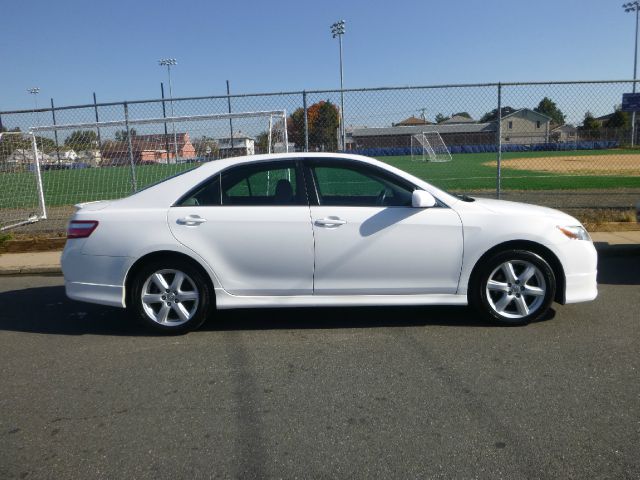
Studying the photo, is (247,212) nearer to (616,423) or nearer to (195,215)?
(195,215)

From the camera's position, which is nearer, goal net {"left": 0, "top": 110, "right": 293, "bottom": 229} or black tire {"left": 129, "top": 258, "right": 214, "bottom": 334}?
black tire {"left": 129, "top": 258, "right": 214, "bottom": 334}

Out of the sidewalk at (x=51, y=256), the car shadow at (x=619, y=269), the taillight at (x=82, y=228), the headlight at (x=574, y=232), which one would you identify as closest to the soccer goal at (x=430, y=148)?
the sidewalk at (x=51, y=256)

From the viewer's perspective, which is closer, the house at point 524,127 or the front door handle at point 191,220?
the front door handle at point 191,220

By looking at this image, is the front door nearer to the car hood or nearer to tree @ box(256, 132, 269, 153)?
the car hood

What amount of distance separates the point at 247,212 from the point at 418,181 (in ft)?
5.00

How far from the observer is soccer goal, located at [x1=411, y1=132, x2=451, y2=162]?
3197 centimetres

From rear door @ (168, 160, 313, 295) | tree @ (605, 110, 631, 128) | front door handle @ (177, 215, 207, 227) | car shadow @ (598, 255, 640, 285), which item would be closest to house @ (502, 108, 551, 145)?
tree @ (605, 110, 631, 128)

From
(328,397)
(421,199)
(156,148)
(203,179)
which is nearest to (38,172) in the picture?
(156,148)

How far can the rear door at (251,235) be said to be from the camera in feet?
15.1

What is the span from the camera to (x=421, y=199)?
14.9 feet

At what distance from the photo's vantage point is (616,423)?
3.05m

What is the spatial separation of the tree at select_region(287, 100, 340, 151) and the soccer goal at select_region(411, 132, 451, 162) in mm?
21067

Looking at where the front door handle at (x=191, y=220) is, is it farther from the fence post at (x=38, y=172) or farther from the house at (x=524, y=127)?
the house at (x=524, y=127)

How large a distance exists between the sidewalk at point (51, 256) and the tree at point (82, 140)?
3111 millimetres
